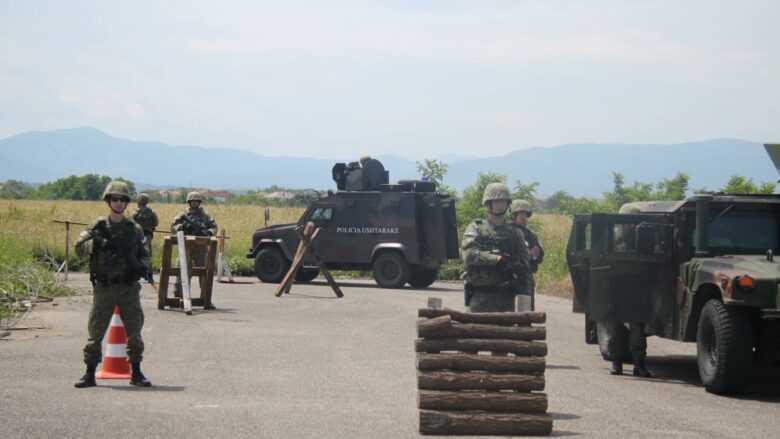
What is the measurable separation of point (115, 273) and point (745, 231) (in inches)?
269

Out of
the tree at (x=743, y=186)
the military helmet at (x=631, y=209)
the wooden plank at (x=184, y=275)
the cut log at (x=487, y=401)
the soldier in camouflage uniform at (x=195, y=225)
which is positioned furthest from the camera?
the tree at (x=743, y=186)

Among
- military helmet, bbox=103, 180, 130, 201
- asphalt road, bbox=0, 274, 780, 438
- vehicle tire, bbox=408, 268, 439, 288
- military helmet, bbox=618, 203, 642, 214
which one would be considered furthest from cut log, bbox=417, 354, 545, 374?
vehicle tire, bbox=408, 268, 439, 288

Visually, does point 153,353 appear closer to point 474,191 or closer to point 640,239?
point 640,239

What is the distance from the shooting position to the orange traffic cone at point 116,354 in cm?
1152

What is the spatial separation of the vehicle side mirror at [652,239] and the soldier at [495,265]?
1.89 metres

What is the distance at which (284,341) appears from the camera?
1541cm

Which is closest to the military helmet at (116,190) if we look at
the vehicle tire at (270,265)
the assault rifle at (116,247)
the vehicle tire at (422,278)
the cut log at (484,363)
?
the assault rifle at (116,247)

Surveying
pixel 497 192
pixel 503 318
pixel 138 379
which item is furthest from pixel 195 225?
pixel 503 318

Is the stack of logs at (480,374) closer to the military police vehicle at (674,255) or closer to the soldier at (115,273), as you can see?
the military police vehicle at (674,255)

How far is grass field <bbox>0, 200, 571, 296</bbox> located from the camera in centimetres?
2781

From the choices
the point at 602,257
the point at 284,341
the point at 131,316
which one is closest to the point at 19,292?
the point at 284,341

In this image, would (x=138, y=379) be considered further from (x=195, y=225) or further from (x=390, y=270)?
(x=390, y=270)

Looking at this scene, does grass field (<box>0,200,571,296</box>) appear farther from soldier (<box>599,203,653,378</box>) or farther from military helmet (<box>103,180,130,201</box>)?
soldier (<box>599,203,653,378</box>)

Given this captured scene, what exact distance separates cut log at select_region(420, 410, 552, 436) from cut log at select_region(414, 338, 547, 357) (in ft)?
1.86
